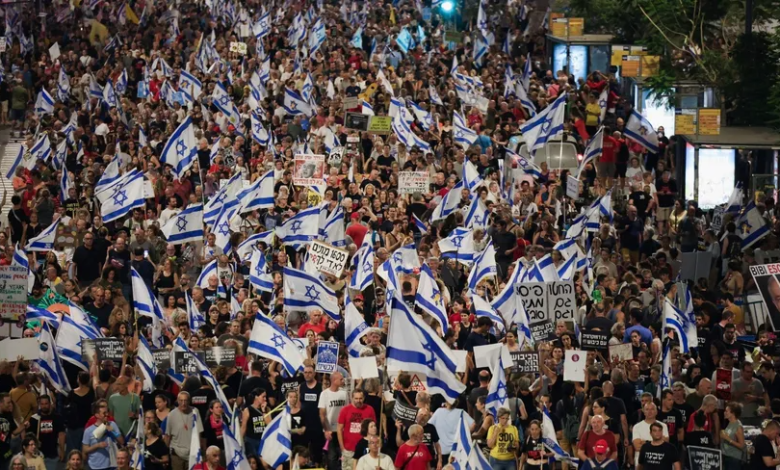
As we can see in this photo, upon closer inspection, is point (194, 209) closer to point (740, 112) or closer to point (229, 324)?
point (229, 324)

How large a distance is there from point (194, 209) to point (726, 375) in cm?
1011

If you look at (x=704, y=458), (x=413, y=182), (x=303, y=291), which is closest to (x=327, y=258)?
(x=303, y=291)

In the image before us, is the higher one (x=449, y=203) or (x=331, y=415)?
(x=449, y=203)

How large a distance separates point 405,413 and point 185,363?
9.14 feet

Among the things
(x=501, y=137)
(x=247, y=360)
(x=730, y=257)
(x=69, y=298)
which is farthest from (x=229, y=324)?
(x=501, y=137)

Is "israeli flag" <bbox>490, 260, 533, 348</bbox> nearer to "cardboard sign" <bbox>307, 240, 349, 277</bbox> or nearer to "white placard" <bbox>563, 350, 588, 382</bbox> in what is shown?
"white placard" <bbox>563, 350, 588, 382</bbox>

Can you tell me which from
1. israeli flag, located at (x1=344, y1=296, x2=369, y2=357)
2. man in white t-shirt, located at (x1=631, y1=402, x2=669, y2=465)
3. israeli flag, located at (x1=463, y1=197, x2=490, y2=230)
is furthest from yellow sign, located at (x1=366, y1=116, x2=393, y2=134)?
man in white t-shirt, located at (x1=631, y1=402, x2=669, y2=465)

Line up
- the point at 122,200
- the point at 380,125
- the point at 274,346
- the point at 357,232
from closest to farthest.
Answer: the point at 274,346 < the point at 357,232 < the point at 122,200 < the point at 380,125

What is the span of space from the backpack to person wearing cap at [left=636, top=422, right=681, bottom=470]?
1.54 metres

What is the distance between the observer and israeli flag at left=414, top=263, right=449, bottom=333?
902 inches

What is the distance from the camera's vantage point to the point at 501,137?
3578 centimetres

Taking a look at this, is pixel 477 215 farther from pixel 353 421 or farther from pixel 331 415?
pixel 353 421

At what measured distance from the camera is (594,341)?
2222cm

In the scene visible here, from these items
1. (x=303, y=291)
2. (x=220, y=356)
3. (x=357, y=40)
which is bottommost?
(x=220, y=356)
